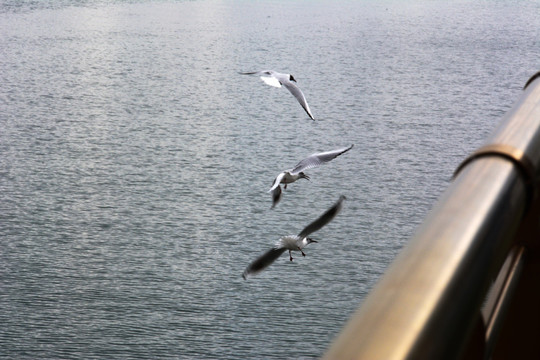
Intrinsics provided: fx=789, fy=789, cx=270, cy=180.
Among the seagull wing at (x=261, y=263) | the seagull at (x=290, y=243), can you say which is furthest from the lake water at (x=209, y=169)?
the seagull wing at (x=261, y=263)

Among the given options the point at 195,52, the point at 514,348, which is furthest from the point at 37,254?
the point at 514,348

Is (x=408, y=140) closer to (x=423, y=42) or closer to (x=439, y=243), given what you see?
(x=423, y=42)

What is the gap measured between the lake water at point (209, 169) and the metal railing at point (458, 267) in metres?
3.75

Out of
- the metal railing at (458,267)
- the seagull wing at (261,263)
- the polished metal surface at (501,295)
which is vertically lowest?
the seagull wing at (261,263)

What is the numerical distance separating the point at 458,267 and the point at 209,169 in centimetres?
655

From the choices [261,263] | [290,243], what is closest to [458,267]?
[261,263]

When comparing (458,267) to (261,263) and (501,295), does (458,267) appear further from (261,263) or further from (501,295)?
(261,263)

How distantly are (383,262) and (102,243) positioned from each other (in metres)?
2.07

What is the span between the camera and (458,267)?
21 centimetres

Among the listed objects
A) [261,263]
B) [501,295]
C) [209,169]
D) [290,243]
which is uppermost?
[501,295]

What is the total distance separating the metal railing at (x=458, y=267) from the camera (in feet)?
0.60

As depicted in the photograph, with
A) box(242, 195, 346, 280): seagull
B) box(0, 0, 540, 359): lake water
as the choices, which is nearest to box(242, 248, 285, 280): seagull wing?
box(242, 195, 346, 280): seagull

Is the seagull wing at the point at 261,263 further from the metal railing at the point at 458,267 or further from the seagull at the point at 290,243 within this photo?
the metal railing at the point at 458,267

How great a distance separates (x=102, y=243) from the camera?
585 centimetres
